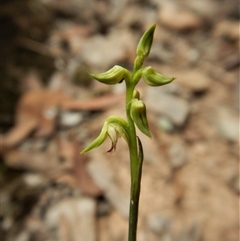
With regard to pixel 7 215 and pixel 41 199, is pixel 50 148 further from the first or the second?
pixel 7 215

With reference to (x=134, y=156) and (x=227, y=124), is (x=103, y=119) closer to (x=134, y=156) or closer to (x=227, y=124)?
(x=227, y=124)

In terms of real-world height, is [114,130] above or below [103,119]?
below

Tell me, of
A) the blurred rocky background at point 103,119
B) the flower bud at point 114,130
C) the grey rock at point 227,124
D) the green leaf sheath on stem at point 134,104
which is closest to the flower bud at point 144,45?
the green leaf sheath on stem at point 134,104

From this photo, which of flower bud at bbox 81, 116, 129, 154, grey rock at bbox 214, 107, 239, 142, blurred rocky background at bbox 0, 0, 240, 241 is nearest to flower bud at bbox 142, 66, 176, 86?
flower bud at bbox 81, 116, 129, 154

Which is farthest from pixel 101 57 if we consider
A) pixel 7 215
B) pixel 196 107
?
pixel 7 215

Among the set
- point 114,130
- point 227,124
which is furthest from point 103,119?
point 114,130
